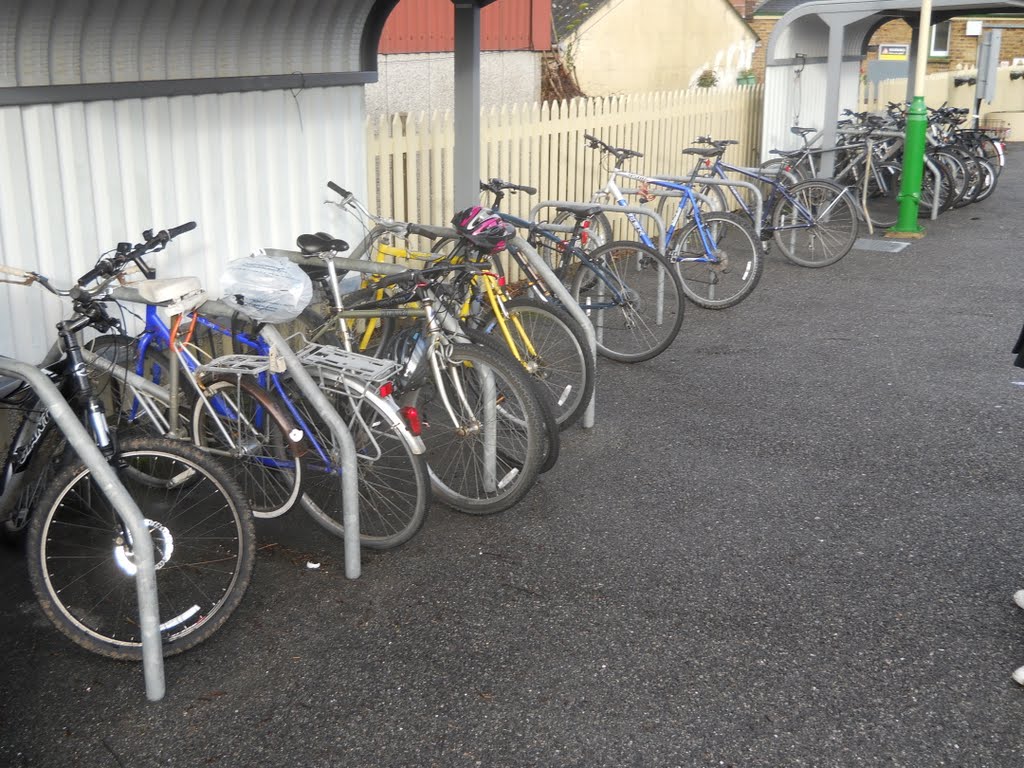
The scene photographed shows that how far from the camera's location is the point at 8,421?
189 inches

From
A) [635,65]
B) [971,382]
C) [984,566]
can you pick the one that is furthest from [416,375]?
[635,65]

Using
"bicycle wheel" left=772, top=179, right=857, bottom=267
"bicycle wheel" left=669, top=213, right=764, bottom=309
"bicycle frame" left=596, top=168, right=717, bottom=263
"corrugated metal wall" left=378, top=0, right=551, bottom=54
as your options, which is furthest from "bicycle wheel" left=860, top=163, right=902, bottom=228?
"corrugated metal wall" left=378, top=0, right=551, bottom=54

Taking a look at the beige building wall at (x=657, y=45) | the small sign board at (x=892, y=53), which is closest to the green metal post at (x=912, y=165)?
the beige building wall at (x=657, y=45)

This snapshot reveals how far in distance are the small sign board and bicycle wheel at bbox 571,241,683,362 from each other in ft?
52.4

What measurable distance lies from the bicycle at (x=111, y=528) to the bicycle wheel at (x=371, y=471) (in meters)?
0.41

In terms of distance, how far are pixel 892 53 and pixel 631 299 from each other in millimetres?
18131

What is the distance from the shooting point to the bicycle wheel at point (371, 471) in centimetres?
424

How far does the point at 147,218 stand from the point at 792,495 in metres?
3.18

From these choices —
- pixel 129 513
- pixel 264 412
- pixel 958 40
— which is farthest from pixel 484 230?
pixel 958 40

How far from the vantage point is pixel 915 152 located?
11.4 m

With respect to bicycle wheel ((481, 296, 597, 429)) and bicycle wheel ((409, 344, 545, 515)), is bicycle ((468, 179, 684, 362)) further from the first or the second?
bicycle wheel ((409, 344, 545, 515))

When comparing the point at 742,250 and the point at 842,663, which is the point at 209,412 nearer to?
the point at 842,663

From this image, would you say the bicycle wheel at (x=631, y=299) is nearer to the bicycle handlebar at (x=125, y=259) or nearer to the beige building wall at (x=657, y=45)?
the bicycle handlebar at (x=125, y=259)

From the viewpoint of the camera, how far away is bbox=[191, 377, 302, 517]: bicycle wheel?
422 cm
